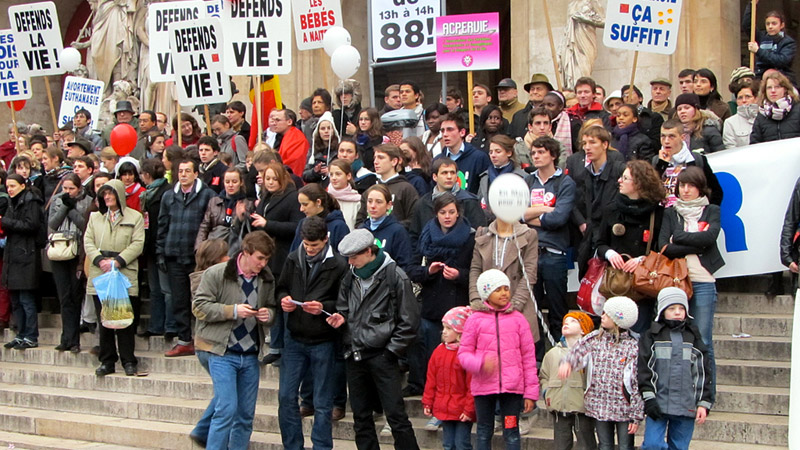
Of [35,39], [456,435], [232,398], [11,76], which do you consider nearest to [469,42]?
[232,398]

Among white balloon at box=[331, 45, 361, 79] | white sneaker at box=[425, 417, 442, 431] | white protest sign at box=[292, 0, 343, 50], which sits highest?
white protest sign at box=[292, 0, 343, 50]

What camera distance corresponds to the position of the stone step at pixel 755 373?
8.62m

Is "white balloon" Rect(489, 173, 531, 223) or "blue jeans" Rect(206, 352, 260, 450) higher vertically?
"white balloon" Rect(489, 173, 531, 223)

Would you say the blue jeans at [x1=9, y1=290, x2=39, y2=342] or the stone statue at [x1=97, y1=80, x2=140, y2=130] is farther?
the stone statue at [x1=97, y1=80, x2=140, y2=130]

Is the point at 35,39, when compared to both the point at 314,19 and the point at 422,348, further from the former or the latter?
the point at 422,348

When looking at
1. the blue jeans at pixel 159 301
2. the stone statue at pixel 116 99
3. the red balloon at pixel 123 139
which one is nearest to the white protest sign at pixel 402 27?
the red balloon at pixel 123 139

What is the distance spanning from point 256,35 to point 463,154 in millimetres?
2872

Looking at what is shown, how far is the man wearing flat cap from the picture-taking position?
8.29 metres

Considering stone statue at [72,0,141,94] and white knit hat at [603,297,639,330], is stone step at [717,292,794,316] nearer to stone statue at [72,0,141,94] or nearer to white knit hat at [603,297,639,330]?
white knit hat at [603,297,639,330]

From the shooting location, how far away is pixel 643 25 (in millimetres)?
11469

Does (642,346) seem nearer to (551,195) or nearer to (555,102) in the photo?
(551,195)

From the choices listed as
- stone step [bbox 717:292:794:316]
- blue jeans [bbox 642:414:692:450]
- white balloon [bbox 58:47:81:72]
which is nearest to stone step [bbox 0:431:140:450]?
blue jeans [bbox 642:414:692:450]

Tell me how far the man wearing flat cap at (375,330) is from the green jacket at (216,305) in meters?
0.84

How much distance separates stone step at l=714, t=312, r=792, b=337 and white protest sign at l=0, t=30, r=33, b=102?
992 cm
